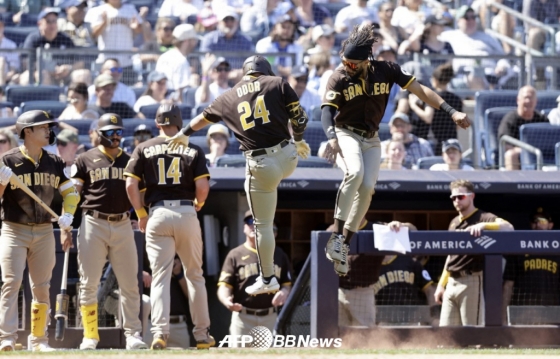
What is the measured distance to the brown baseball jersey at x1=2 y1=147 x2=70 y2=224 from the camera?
7531mm

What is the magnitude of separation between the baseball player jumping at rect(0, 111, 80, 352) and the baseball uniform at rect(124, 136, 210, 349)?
594 mm

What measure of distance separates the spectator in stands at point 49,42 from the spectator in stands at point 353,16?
11.7 ft

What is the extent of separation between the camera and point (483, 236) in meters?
7.86

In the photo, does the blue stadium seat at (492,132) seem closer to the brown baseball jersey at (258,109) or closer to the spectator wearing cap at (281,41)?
the spectator wearing cap at (281,41)

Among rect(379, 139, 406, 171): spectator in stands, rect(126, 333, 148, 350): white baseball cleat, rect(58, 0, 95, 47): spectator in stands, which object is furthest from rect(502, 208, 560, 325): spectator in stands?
rect(58, 0, 95, 47): spectator in stands

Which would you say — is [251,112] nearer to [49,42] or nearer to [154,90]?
[154,90]

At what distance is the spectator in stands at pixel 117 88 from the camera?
11.4 metres

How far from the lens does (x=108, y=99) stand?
35.8 ft

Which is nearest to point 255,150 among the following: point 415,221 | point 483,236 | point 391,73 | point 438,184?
point 391,73

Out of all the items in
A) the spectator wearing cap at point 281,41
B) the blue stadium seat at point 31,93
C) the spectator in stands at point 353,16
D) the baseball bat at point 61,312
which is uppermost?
the spectator in stands at point 353,16

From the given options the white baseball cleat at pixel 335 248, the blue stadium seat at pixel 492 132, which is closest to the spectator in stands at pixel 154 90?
the blue stadium seat at pixel 492 132

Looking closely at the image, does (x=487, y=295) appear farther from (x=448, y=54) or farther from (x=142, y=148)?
(x=448, y=54)

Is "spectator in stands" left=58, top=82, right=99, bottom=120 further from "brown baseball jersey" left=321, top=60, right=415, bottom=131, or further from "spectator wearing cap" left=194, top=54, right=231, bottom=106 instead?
"brown baseball jersey" left=321, top=60, right=415, bottom=131

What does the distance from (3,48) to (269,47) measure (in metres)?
3.18
